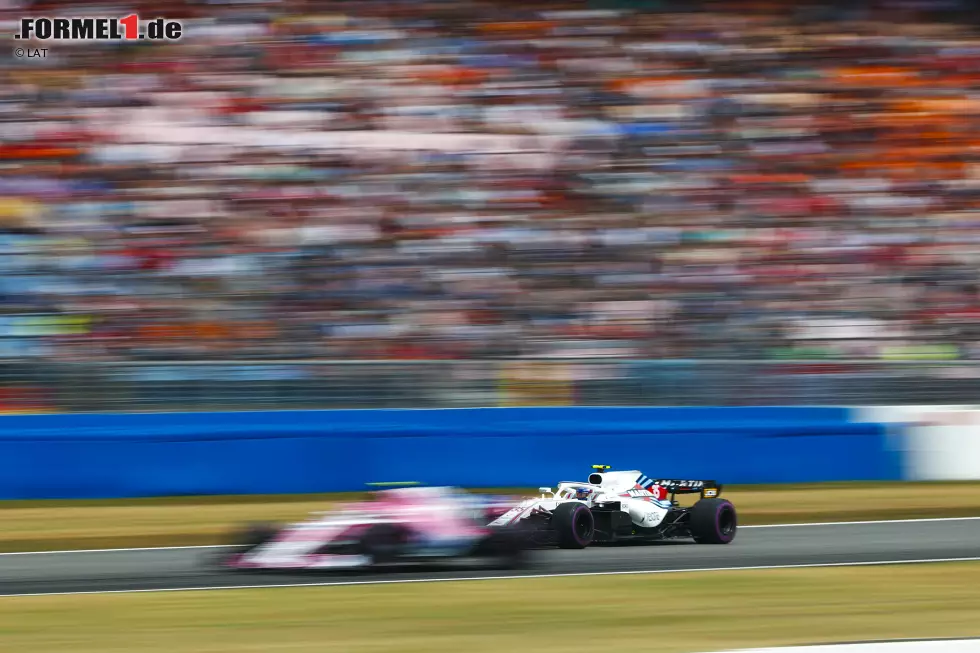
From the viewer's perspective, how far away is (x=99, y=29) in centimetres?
1205

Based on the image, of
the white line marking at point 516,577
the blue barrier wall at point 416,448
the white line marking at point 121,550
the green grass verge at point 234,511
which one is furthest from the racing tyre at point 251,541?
the blue barrier wall at point 416,448

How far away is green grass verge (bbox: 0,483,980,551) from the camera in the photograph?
313 inches

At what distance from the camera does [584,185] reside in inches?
462

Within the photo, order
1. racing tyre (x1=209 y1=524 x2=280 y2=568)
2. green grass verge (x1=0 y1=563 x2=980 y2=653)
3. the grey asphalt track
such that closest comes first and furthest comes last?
green grass verge (x1=0 y1=563 x2=980 y2=653), the grey asphalt track, racing tyre (x1=209 y1=524 x2=280 y2=568)

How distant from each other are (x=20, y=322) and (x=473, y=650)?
6330 millimetres

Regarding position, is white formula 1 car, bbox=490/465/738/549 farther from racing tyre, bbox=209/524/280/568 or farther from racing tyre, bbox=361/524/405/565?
racing tyre, bbox=209/524/280/568

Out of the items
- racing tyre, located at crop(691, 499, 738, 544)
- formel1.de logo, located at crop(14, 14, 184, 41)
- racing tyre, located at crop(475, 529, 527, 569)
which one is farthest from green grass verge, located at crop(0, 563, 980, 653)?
formel1.de logo, located at crop(14, 14, 184, 41)

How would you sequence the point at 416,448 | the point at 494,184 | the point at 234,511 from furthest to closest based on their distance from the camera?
the point at 494,184 < the point at 416,448 < the point at 234,511

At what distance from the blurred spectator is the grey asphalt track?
2.75m

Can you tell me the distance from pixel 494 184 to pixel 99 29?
3.80 m

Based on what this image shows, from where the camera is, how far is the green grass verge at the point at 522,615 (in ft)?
15.1

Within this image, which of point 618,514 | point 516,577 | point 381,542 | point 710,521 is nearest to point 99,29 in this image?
point 618,514

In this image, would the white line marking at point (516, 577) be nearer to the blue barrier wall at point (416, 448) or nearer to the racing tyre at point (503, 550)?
the racing tyre at point (503, 550)

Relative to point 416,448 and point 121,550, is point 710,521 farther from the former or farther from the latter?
point 121,550
